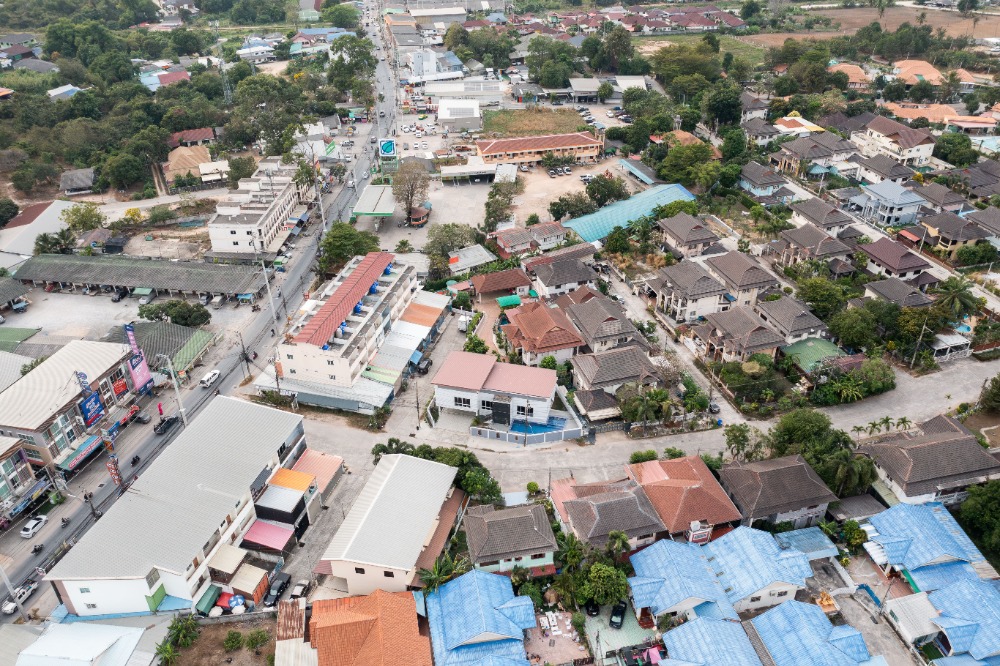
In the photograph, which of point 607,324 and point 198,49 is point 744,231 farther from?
point 198,49

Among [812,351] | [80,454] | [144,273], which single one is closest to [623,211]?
[812,351]

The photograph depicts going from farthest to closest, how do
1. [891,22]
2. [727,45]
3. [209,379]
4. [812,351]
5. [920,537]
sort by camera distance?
[891,22] → [727,45] → [209,379] → [812,351] → [920,537]

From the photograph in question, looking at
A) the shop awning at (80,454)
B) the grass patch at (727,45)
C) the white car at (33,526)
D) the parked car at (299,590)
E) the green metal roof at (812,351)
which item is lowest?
the parked car at (299,590)

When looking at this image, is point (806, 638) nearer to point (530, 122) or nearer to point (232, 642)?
point (232, 642)

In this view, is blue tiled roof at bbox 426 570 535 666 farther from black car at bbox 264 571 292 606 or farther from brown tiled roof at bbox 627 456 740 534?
brown tiled roof at bbox 627 456 740 534

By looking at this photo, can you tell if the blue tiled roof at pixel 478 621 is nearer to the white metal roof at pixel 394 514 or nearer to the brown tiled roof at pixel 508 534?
the brown tiled roof at pixel 508 534

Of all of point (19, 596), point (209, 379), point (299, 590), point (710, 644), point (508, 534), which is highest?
point (508, 534)

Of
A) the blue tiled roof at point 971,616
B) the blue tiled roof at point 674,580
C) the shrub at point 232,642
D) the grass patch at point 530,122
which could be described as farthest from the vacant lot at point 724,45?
the shrub at point 232,642
